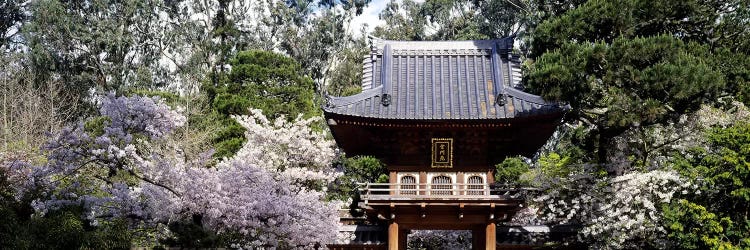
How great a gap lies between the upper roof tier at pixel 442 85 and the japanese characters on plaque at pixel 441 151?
0.71 m

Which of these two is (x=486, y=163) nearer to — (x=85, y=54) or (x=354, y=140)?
(x=354, y=140)

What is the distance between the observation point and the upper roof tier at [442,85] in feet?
52.9

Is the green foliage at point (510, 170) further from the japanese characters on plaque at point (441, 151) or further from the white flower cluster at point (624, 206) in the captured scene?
the japanese characters on plaque at point (441, 151)

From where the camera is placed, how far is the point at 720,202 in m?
14.3

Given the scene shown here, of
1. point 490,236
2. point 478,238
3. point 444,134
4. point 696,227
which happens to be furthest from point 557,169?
point 696,227

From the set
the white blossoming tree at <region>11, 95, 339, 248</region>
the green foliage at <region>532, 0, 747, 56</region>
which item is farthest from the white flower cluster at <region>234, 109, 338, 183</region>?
the green foliage at <region>532, 0, 747, 56</region>

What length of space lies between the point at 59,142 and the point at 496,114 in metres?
9.39

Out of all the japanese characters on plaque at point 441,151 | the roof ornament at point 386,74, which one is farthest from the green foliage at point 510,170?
the japanese characters on plaque at point 441,151

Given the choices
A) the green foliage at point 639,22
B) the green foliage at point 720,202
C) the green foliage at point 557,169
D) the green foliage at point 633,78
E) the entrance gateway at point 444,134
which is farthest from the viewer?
the green foliage at point 557,169

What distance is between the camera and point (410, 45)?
19000 mm

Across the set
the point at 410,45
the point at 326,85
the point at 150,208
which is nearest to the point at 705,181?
the point at 410,45

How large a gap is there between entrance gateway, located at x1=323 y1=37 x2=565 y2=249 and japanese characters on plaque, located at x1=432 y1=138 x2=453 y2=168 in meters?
0.02

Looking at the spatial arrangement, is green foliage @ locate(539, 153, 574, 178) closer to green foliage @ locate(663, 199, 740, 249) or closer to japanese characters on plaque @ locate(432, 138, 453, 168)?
japanese characters on plaque @ locate(432, 138, 453, 168)

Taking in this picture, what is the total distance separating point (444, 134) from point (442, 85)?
5.42 ft
